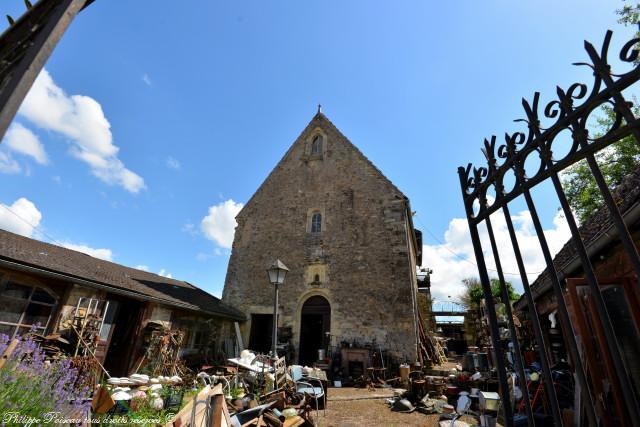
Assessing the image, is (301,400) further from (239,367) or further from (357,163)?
(357,163)

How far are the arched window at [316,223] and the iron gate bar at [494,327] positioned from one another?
12.1 meters

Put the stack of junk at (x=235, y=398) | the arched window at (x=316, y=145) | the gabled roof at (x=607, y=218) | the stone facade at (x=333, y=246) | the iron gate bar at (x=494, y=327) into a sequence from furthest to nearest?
the arched window at (x=316, y=145) < the stone facade at (x=333, y=246) < the stack of junk at (x=235, y=398) < the gabled roof at (x=607, y=218) < the iron gate bar at (x=494, y=327)

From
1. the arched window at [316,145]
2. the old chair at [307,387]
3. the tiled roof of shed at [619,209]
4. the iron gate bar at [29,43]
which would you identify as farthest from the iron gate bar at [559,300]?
the arched window at [316,145]

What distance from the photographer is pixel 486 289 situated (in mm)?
2211

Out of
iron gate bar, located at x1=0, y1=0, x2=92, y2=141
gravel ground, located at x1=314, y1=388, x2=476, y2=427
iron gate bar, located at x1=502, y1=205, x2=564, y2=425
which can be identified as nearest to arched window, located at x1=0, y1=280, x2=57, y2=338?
gravel ground, located at x1=314, y1=388, x2=476, y2=427

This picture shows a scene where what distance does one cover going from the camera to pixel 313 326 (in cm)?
1377

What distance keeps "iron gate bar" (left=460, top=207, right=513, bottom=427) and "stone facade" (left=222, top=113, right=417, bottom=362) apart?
9.85 meters

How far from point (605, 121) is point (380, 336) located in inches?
601

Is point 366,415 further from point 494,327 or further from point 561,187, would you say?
point 561,187

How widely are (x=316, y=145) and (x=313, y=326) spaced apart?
9253mm

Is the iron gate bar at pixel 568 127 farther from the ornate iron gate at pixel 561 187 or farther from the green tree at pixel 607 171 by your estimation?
the green tree at pixel 607 171

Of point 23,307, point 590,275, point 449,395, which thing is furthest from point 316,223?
point 590,275

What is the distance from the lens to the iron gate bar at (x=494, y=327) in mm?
1959

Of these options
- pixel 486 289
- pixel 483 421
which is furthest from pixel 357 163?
pixel 486 289
